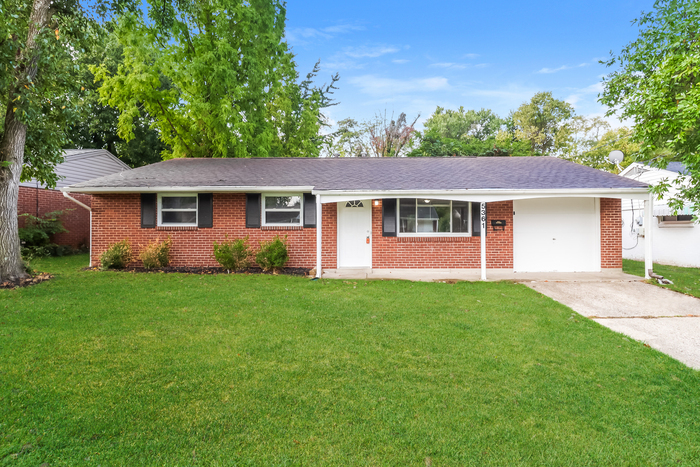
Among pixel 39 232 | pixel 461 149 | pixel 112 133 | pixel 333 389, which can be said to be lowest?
pixel 333 389

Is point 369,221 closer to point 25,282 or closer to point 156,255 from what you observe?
point 156,255

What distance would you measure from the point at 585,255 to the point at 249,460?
11.1 metres

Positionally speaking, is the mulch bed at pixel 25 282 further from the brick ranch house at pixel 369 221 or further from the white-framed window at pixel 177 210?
the white-framed window at pixel 177 210

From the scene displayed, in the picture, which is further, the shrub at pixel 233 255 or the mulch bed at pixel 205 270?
the mulch bed at pixel 205 270

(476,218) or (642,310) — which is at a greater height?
(476,218)

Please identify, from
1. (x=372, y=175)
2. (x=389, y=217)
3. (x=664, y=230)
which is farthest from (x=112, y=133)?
(x=664, y=230)

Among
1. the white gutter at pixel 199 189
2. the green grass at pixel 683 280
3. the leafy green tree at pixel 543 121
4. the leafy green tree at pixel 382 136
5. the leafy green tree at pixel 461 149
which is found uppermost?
the leafy green tree at pixel 543 121

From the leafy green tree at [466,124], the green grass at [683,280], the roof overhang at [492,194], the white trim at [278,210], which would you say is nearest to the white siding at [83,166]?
the white trim at [278,210]

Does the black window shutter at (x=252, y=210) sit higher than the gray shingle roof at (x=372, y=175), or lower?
lower

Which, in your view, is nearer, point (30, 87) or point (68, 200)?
point (30, 87)

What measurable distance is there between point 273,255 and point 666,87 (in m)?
10.1

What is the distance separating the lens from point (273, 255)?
10047 millimetres

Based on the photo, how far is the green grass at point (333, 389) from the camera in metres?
2.52

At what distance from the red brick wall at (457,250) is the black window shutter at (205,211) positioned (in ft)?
18.0
